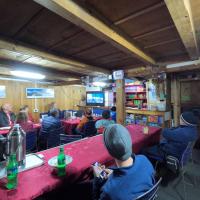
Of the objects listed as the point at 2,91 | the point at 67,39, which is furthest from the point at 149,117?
the point at 2,91

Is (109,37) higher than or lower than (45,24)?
lower

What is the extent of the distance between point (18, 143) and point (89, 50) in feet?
4.70

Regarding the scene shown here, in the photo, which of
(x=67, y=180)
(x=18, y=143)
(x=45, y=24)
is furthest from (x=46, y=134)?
(x=45, y=24)

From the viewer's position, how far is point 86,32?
5.26 ft

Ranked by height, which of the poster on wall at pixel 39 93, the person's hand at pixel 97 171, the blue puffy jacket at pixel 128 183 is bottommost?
the person's hand at pixel 97 171

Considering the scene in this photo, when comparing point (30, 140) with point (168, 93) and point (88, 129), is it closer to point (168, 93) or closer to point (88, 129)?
point (88, 129)

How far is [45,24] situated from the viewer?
1433 mm

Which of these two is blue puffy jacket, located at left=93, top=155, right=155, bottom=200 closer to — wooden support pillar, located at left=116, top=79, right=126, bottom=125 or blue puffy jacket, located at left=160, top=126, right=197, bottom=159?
blue puffy jacket, located at left=160, top=126, right=197, bottom=159

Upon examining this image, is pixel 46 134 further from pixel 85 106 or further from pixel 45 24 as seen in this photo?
pixel 85 106

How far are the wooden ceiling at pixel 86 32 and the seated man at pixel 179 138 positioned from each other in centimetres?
101

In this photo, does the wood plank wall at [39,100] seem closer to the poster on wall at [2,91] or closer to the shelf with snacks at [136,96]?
the poster on wall at [2,91]

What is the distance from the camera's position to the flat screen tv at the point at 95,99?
6480 mm

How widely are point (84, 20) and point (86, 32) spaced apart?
45 cm

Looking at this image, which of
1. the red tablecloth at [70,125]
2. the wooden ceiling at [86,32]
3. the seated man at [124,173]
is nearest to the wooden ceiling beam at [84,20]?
the wooden ceiling at [86,32]
